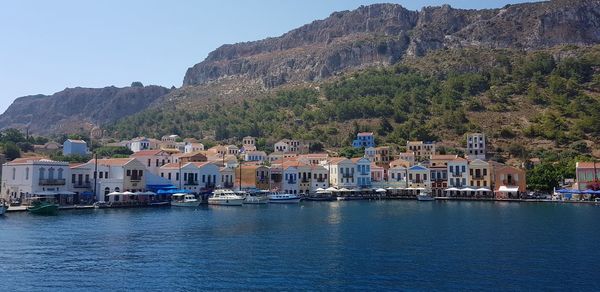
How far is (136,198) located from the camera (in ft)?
225

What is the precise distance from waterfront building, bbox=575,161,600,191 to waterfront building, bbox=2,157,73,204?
67146mm

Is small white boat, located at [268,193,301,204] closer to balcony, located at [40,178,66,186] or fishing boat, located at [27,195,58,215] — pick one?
balcony, located at [40,178,66,186]

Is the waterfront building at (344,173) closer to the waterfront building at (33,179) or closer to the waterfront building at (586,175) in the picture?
the waterfront building at (586,175)

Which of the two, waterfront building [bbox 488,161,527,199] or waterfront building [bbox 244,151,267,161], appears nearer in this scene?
waterfront building [bbox 488,161,527,199]

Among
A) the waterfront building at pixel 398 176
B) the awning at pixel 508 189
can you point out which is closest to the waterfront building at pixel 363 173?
the waterfront building at pixel 398 176

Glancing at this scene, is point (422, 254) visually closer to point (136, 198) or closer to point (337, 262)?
point (337, 262)

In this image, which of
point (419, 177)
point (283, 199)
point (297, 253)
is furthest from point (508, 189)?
point (297, 253)

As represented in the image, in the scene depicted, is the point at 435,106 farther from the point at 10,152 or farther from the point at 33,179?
the point at 33,179

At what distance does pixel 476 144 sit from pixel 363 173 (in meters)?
28.4

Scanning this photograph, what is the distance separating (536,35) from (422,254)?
165359 mm

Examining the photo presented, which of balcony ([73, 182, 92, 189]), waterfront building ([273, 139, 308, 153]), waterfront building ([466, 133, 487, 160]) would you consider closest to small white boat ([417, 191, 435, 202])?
waterfront building ([466, 133, 487, 160])

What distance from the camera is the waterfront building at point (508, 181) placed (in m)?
81.2

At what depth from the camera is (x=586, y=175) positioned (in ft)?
255

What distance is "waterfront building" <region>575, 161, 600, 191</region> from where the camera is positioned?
7712 cm
